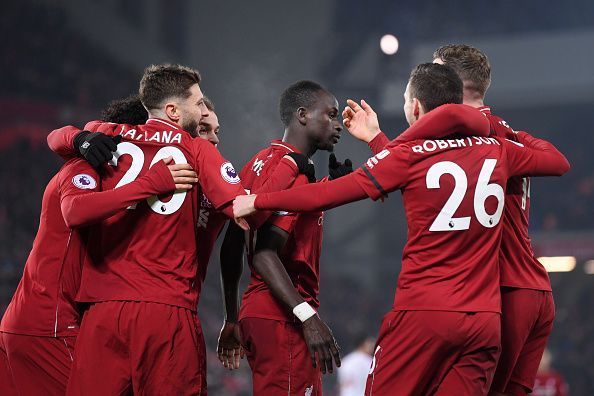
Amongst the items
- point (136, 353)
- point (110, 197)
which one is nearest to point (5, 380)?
point (136, 353)

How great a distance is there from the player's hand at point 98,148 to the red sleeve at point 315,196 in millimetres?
689

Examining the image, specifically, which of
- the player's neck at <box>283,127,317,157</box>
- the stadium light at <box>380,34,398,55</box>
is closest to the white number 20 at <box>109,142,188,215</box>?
the player's neck at <box>283,127,317,157</box>

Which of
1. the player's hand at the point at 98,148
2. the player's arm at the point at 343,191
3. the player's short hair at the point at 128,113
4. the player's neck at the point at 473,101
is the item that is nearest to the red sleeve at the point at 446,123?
the player's arm at the point at 343,191

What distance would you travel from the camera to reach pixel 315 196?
3715 millimetres

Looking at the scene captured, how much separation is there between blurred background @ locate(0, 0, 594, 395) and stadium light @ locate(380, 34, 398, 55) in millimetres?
99

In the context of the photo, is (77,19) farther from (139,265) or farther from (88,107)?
(139,265)

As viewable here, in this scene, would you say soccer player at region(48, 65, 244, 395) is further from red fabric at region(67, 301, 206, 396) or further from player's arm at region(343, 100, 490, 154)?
player's arm at region(343, 100, 490, 154)

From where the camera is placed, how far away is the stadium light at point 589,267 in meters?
20.0

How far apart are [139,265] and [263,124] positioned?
817 inches

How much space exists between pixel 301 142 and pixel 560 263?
17.1 meters

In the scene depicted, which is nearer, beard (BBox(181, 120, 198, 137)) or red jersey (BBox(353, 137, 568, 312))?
red jersey (BBox(353, 137, 568, 312))

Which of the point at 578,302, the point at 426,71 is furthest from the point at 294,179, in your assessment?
the point at 578,302

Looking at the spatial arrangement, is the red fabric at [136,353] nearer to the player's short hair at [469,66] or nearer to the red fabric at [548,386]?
the player's short hair at [469,66]

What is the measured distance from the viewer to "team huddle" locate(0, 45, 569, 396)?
3609mm
